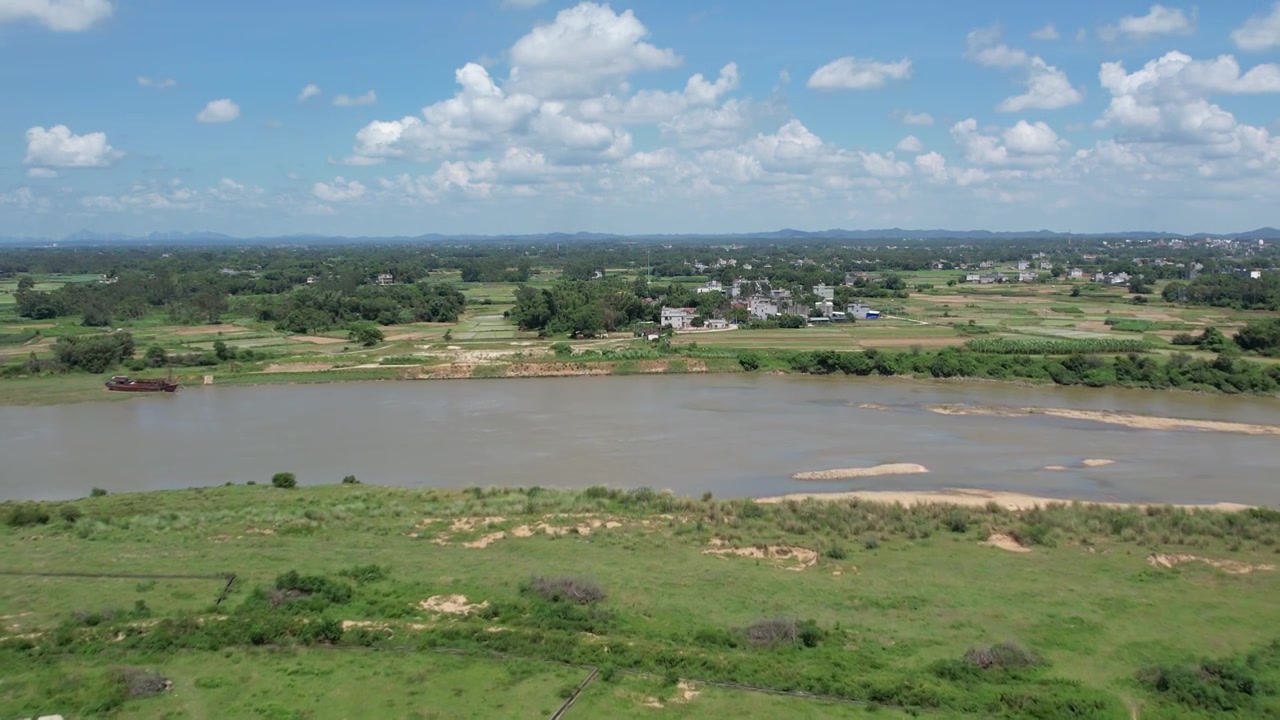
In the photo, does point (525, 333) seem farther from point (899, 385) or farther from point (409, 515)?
point (409, 515)

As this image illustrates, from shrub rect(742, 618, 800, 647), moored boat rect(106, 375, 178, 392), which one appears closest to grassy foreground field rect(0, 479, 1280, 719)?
shrub rect(742, 618, 800, 647)

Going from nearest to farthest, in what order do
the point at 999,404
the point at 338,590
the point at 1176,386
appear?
the point at 338,590, the point at 999,404, the point at 1176,386

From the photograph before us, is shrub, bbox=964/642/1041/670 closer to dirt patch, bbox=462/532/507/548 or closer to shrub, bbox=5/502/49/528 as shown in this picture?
dirt patch, bbox=462/532/507/548

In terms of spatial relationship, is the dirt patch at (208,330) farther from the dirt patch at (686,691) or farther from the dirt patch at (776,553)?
the dirt patch at (686,691)

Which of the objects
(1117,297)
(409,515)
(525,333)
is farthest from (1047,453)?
(1117,297)

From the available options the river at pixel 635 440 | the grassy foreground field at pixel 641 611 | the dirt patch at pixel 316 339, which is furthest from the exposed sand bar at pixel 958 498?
the dirt patch at pixel 316 339

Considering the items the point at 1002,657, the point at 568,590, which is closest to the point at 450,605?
the point at 568,590
